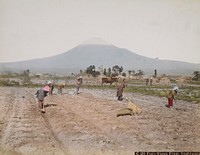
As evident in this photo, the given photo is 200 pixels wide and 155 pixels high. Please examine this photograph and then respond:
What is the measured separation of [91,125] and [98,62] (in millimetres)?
536

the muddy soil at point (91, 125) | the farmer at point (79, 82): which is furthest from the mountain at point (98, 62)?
the muddy soil at point (91, 125)

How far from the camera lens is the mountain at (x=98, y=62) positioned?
344cm

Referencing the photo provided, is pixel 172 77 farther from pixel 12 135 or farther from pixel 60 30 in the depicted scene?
pixel 12 135

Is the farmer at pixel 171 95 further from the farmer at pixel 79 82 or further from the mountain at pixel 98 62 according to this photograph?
the farmer at pixel 79 82

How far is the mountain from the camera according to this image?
3.44 m

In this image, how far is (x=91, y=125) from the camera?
136 inches

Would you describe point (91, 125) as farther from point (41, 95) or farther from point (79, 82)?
point (41, 95)

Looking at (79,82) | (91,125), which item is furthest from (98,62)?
(91,125)

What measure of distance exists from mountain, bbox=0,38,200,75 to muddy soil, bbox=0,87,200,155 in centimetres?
21

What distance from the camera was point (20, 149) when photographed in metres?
3.22

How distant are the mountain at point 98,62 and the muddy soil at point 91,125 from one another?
0.70ft

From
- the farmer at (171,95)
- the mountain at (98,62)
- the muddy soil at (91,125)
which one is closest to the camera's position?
the muddy soil at (91,125)

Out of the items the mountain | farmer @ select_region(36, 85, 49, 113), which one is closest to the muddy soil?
farmer @ select_region(36, 85, 49, 113)

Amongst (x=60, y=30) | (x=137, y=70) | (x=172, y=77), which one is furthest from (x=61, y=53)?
(x=172, y=77)
